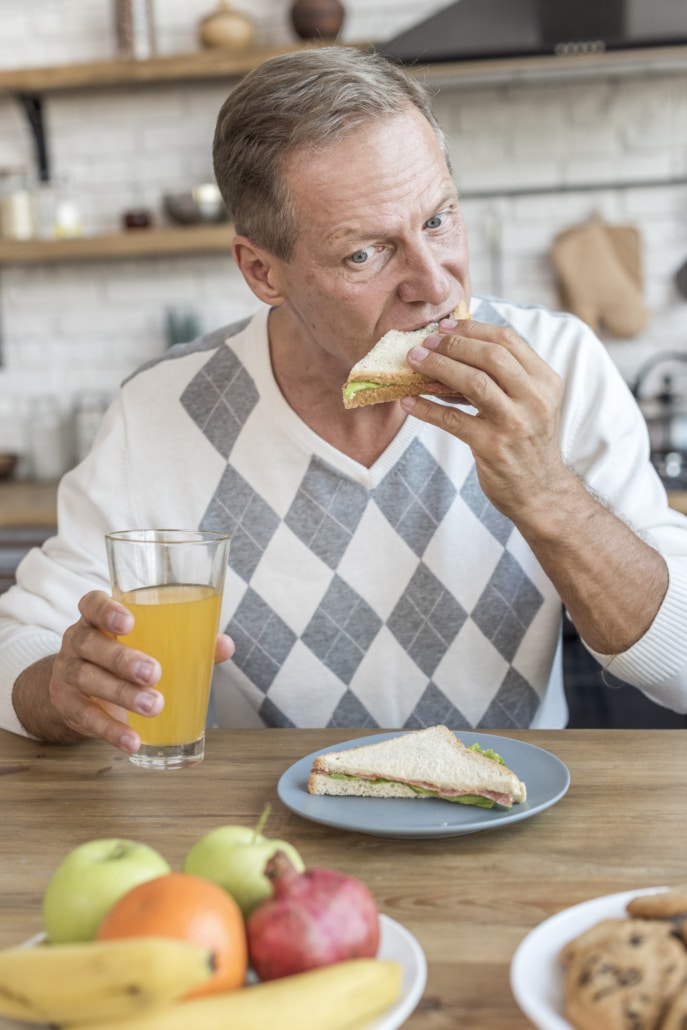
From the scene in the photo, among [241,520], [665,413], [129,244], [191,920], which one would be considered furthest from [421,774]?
[129,244]

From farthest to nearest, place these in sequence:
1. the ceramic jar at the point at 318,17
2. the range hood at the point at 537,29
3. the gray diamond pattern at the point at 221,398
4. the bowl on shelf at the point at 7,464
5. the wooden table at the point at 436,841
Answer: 1. the bowl on shelf at the point at 7,464
2. the ceramic jar at the point at 318,17
3. the range hood at the point at 537,29
4. the gray diamond pattern at the point at 221,398
5. the wooden table at the point at 436,841

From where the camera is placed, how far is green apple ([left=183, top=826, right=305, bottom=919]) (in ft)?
2.27

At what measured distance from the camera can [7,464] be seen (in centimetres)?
377

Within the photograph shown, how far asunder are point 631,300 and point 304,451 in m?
2.17

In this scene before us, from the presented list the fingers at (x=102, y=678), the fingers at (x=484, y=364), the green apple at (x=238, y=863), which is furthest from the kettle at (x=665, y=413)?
the green apple at (x=238, y=863)

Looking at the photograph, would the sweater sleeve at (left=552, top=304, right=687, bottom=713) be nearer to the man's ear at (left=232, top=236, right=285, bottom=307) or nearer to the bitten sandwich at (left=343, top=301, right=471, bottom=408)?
the bitten sandwich at (left=343, top=301, right=471, bottom=408)

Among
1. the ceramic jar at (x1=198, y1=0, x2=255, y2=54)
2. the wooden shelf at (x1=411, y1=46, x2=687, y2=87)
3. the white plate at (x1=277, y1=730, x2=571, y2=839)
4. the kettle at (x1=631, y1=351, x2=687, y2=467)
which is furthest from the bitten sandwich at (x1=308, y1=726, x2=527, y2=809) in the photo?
the ceramic jar at (x1=198, y1=0, x2=255, y2=54)

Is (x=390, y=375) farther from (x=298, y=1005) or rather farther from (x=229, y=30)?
(x=229, y=30)

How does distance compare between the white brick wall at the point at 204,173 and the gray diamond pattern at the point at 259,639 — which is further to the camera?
the white brick wall at the point at 204,173

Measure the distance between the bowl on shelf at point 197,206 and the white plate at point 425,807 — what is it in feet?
8.79

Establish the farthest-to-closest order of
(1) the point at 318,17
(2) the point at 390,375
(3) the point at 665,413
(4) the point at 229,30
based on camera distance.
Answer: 1. (4) the point at 229,30
2. (1) the point at 318,17
3. (3) the point at 665,413
4. (2) the point at 390,375

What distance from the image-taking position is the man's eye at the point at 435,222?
4.89 ft

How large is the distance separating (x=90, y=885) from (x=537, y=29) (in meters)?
2.91

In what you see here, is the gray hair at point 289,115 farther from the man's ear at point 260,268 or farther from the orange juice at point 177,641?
the orange juice at point 177,641
